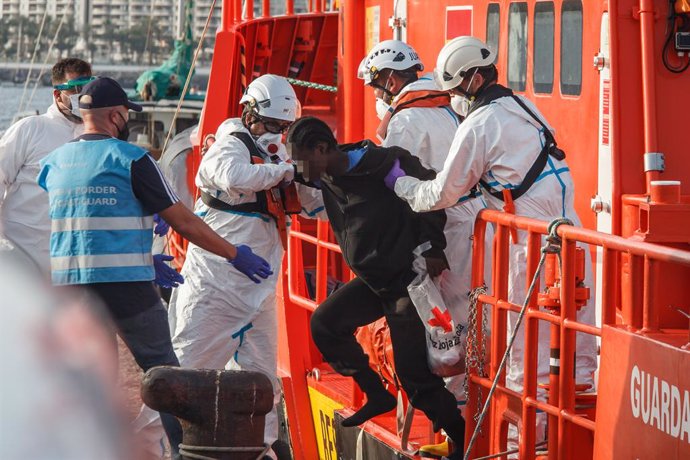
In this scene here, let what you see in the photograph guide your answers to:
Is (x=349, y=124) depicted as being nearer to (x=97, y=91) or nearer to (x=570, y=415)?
(x=97, y=91)

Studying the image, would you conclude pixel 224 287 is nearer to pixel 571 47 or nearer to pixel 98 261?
pixel 98 261

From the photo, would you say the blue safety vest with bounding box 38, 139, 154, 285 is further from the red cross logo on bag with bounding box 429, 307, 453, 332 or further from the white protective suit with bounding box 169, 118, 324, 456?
the red cross logo on bag with bounding box 429, 307, 453, 332

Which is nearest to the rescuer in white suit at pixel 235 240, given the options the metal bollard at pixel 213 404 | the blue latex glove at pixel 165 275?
the blue latex glove at pixel 165 275

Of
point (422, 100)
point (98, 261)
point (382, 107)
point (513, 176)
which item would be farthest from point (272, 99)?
point (513, 176)

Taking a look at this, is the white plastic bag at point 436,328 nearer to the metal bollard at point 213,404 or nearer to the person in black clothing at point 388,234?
the person in black clothing at point 388,234

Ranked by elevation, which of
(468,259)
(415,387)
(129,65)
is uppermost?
(129,65)

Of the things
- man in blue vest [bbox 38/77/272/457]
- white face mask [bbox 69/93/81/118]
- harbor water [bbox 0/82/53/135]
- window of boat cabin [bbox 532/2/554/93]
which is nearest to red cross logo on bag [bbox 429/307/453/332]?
man in blue vest [bbox 38/77/272/457]

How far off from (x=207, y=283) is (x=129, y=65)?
98476mm

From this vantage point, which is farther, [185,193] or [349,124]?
[185,193]

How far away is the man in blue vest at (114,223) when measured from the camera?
6.07 metres

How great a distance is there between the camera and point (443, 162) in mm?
6523

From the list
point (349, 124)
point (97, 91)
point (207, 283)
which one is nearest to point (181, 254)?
point (349, 124)

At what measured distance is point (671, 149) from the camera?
5.97 m

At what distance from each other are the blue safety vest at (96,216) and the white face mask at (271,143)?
103 centimetres
